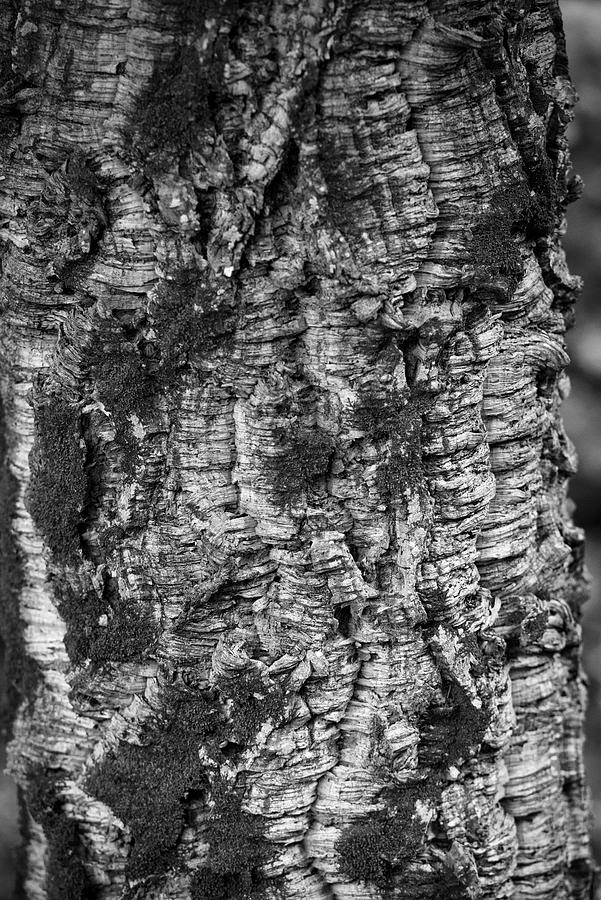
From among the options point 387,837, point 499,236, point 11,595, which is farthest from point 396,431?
point 11,595

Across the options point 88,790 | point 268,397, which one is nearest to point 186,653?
point 88,790

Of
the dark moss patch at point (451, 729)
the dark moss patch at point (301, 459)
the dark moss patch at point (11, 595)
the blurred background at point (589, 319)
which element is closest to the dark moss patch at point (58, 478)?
the dark moss patch at point (11, 595)

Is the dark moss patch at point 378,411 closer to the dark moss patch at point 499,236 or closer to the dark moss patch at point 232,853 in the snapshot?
the dark moss patch at point 499,236

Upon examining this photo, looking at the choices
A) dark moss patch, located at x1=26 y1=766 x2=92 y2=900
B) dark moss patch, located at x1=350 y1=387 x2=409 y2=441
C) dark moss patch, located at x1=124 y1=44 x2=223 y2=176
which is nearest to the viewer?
dark moss patch, located at x1=124 y1=44 x2=223 y2=176

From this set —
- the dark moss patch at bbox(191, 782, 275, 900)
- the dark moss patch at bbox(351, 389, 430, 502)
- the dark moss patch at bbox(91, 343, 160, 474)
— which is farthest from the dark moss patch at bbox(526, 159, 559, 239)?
the dark moss patch at bbox(191, 782, 275, 900)

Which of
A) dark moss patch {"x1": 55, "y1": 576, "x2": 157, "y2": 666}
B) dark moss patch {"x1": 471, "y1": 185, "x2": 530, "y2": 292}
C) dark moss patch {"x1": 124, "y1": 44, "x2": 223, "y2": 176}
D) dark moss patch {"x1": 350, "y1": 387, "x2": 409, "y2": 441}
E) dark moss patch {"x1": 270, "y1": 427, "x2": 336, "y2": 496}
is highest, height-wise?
dark moss patch {"x1": 124, "y1": 44, "x2": 223, "y2": 176}

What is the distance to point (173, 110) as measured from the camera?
1322mm

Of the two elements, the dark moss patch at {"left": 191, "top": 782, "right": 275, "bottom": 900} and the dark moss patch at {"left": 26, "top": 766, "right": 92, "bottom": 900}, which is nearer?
the dark moss patch at {"left": 191, "top": 782, "right": 275, "bottom": 900}

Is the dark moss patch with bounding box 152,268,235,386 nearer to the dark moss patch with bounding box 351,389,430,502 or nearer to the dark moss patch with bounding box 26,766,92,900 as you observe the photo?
the dark moss patch with bounding box 351,389,430,502

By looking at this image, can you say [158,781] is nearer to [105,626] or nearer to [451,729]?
[105,626]

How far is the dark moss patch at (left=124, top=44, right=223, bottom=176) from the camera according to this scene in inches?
51.0

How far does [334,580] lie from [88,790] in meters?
0.68

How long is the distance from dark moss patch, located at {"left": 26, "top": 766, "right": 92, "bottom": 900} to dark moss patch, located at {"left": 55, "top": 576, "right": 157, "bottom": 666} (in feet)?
0.97

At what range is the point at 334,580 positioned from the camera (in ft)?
4.89
